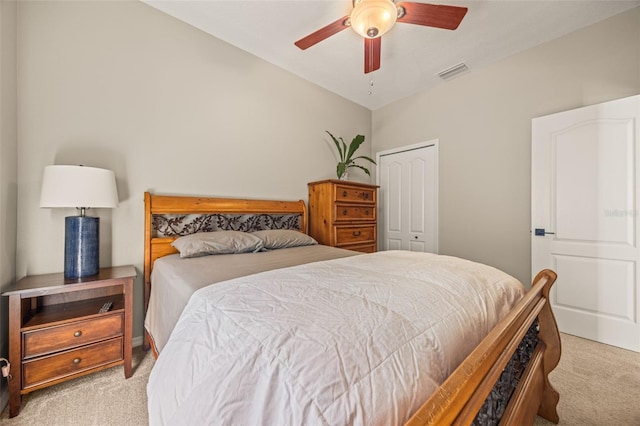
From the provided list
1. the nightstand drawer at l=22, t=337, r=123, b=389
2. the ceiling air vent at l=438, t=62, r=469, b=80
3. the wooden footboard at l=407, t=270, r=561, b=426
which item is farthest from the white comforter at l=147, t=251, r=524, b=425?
the ceiling air vent at l=438, t=62, r=469, b=80

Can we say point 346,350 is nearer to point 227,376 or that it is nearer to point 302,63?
point 227,376

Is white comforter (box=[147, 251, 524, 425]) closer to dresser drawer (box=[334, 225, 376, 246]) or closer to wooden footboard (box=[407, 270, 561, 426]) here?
wooden footboard (box=[407, 270, 561, 426])

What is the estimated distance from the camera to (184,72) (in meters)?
2.38

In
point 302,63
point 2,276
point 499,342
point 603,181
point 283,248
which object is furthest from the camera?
point 302,63

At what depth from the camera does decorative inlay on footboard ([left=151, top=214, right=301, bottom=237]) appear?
2.25 meters

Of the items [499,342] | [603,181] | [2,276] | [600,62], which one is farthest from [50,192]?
[600,62]

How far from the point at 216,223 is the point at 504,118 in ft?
10.9

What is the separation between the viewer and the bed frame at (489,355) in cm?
51

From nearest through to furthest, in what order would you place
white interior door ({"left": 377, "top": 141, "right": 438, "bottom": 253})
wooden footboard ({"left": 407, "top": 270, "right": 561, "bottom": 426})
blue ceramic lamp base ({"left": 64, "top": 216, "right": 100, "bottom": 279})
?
wooden footboard ({"left": 407, "top": 270, "right": 561, "bottom": 426}) → blue ceramic lamp base ({"left": 64, "top": 216, "right": 100, "bottom": 279}) → white interior door ({"left": 377, "top": 141, "right": 438, "bottom": 253})

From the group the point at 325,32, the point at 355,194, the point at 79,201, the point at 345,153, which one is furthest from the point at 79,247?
the point at 345,153

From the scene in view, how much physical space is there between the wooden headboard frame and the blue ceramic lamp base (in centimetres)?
41

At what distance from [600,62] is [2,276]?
4796mm

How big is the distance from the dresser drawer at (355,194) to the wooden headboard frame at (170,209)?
873mm

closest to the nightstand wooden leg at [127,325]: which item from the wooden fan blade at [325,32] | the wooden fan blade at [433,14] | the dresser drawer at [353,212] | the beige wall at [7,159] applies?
the beige wall at [7,159]
